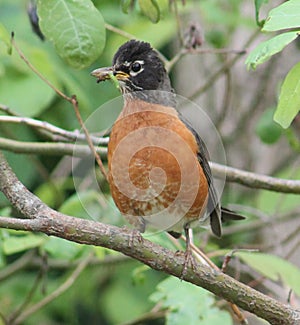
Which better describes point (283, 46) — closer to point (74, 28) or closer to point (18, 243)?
point (74, 28)

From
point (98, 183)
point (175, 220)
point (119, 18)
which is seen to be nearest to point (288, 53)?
point (119, 18)

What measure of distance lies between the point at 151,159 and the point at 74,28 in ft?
1.63

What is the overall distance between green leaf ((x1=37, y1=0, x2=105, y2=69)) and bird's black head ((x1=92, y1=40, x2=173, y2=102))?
29 centimetres

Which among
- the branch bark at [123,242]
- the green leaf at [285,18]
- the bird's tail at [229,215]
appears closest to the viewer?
the green leaf at [285,18]

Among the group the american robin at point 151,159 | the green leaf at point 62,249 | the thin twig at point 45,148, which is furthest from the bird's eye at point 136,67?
the green leaf at point 62,249

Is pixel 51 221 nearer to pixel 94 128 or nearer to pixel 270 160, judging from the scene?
→ pixel 94 128

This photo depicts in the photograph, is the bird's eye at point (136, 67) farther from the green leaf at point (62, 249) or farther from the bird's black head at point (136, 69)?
the green leaf at point (62, 249)

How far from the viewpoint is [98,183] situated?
3.66 meters

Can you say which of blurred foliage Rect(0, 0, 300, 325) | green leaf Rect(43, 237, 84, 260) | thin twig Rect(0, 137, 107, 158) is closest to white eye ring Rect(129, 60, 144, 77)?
blurred foliage Rect(0, 0, 300, 325)

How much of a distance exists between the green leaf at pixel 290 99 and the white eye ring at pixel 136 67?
0.85 m

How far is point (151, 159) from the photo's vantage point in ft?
7.42

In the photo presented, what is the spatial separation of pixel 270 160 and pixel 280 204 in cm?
86

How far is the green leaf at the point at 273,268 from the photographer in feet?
8.45

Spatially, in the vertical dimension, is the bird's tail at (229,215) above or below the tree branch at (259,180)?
below
